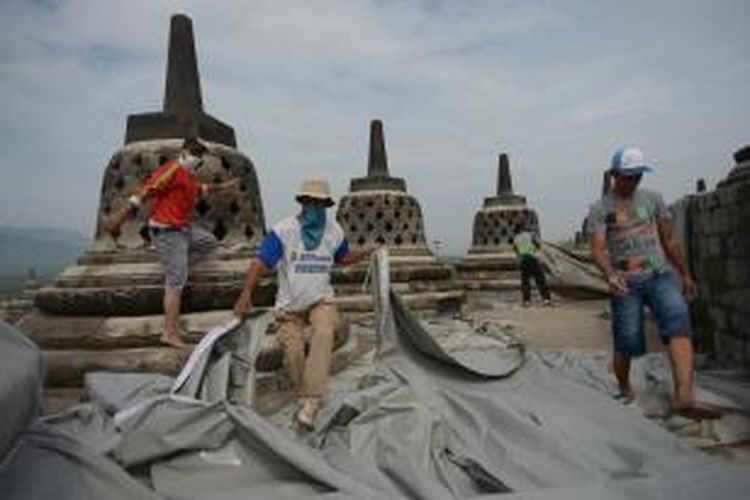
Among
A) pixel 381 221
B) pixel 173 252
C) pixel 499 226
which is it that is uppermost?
pixel 499 226

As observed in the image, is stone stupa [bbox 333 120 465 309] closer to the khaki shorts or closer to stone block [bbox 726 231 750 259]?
stone block [bbox 726 231 750 259]

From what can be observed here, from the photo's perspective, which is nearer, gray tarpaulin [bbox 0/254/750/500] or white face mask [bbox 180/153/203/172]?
gray tarpaulin [bbox 0/254/750/500]

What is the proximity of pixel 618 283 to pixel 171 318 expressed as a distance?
9.53 ft

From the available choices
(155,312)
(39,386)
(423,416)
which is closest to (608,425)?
(423,416)

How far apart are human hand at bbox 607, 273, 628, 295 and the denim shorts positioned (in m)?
0.03

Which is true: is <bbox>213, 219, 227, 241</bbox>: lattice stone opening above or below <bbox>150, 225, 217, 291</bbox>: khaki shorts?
above

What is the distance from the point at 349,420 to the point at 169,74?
345 centimetres

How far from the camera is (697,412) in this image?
373cm

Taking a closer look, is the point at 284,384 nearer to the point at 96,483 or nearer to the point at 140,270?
the point at 140,270

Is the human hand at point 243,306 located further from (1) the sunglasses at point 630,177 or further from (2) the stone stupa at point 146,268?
(1) the sunglasses at point 630,177

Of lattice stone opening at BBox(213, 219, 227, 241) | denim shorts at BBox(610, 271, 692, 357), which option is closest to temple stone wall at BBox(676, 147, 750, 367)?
denim shorts at BBox(610, 271, 692, 357)

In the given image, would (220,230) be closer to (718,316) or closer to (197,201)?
(197,201)

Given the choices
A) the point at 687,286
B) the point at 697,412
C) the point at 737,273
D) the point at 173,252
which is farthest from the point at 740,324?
the point at 173,252

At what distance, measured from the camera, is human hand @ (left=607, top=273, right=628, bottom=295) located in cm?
415
